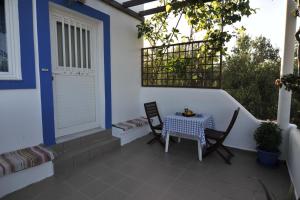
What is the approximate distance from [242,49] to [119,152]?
310 inches

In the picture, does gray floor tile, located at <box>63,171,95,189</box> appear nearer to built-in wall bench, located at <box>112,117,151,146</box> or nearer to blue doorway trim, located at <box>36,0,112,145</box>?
blue doorway trim, located at <box>36,0,112,145</box>

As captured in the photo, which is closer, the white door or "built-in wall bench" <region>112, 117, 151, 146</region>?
the white door

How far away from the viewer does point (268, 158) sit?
2.68 m

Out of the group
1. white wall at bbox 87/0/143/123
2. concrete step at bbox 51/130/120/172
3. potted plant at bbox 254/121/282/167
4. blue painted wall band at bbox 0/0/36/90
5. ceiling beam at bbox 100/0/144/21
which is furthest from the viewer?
white wall at bbox 87/0/143/123

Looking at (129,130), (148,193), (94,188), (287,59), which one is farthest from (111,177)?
(287,59)

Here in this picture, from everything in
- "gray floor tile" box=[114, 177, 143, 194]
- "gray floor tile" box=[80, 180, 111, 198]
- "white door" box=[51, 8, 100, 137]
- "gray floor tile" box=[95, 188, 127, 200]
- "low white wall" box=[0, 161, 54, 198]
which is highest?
"white door" box=[51, 8, 100, 137]

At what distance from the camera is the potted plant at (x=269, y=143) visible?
8.76ft

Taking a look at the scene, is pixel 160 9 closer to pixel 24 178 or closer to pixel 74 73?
pixel 74 73

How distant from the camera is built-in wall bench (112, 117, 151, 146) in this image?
11.8 ft

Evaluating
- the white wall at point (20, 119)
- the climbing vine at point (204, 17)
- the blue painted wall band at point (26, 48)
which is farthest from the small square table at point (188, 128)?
the blue painted wall band at point (26, 48)

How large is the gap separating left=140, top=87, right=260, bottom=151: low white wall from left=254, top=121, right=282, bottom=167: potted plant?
439 millimetres

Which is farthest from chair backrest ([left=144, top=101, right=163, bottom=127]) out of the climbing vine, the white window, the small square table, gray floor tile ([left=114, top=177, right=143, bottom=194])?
the white window

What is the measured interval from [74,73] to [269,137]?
3482mm

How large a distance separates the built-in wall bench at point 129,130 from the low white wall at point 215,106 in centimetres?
65
